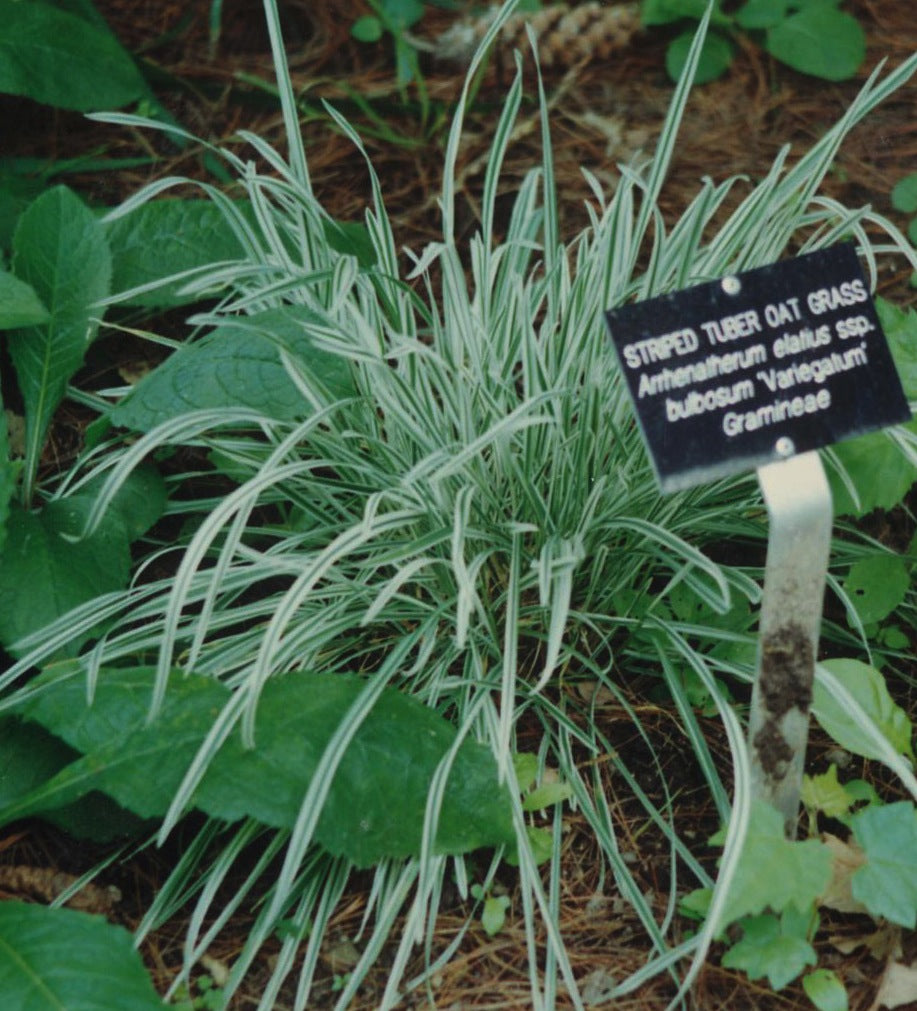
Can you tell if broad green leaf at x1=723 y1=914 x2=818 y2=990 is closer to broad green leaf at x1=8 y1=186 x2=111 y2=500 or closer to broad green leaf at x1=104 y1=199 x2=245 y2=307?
broad green leaf at x1=8 y1=186 x2=111 y2=500

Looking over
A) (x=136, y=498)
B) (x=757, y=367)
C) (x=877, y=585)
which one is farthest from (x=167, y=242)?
(x=877, y=585)

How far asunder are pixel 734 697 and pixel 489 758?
430 mm

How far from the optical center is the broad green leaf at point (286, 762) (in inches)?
53.2

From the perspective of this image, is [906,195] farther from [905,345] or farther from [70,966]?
[70,966]

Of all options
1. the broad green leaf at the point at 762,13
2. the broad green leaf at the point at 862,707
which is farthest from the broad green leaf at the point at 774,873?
the broad green leaf at the point at 762,13

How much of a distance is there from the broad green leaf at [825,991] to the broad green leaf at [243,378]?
2.97 feet

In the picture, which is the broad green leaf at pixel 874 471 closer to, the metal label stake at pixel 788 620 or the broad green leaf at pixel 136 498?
the metal label stake at pixel 788 620

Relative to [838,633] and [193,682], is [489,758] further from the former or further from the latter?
[838,633]

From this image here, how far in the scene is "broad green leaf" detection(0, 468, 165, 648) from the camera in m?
1.58

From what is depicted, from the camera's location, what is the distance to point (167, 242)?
1.98m

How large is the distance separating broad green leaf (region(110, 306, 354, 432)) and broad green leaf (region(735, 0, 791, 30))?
1.41 m

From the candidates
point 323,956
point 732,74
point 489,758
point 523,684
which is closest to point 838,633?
point 523,684

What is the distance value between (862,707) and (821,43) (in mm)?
1548

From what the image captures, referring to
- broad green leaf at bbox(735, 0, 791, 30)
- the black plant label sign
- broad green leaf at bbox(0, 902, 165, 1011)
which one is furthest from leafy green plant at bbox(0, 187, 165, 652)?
broad green leaf at bbox(735, 0, 791, 30)
